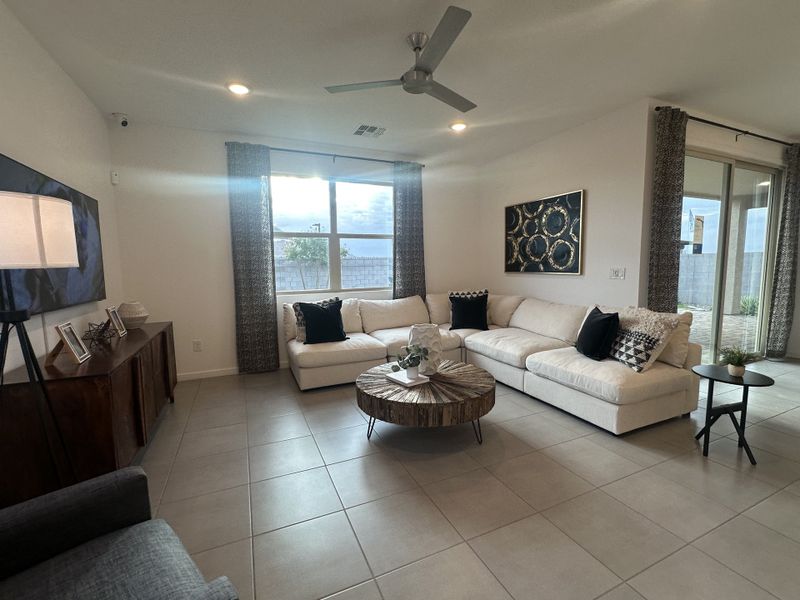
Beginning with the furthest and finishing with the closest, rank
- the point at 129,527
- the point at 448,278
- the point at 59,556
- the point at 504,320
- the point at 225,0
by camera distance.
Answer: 1. the point at 448,278
2. the point at 504,320
3. the point at 225,0
4. the point at 129,527
5. the point at 59,556

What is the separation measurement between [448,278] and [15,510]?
4644 millimetres

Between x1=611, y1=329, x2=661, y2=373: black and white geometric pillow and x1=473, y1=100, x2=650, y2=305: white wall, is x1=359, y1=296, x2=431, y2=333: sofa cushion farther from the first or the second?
x1=611, y1=329, x2=661, y2=373: black and white geometric pillow

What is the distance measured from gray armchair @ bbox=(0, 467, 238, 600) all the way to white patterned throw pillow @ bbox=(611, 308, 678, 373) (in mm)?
2802

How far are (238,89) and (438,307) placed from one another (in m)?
3.14

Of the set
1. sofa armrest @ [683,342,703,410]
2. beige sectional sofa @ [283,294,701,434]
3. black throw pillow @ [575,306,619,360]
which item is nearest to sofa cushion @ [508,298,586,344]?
beige sectional sofa @ [283,294,701,434]

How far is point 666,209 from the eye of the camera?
3211mm

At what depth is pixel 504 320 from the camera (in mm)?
4422

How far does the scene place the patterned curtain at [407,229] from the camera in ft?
15.4

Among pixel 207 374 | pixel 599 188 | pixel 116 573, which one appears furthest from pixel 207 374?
pixel 599 188

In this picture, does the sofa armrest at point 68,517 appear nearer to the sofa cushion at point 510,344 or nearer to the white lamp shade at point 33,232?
the white lamp shade at point 33,232

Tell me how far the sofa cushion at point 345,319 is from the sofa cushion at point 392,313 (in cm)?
9

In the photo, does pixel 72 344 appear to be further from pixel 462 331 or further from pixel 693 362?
pixel 693 362

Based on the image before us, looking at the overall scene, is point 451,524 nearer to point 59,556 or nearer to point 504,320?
point 59,556

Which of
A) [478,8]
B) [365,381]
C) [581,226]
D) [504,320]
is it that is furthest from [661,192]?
[365,381]
